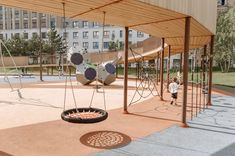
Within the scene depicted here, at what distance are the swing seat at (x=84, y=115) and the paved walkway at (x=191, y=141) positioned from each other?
107 centimetres

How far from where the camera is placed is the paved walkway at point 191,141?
25.8 ft

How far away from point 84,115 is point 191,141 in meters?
3.73

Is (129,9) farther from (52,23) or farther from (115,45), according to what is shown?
(52,23)

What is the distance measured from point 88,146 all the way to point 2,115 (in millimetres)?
6080

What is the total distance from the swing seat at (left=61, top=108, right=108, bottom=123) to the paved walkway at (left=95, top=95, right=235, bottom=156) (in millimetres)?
1073

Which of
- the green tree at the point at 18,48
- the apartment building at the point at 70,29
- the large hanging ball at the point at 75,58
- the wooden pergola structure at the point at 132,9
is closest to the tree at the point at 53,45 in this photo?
the green tree at the point at 18,48

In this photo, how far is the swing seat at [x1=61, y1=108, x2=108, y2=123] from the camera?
7156 mm

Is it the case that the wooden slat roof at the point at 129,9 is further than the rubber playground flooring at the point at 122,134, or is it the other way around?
the wooden slat roof at the point at 129,9

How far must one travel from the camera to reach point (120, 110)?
14.1 meters

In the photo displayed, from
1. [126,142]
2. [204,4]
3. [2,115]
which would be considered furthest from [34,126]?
[204,4]

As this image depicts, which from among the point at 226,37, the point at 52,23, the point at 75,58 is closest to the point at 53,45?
the point at 52,23

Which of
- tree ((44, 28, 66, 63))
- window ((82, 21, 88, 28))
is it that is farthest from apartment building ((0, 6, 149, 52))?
tree ((44, 28, 66, 63))

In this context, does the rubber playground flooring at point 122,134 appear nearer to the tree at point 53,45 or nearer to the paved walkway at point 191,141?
the paved walkway at point 191,141

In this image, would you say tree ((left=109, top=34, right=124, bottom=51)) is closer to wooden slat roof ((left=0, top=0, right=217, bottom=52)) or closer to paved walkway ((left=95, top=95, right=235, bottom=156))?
wooden slat roof ((left=0, top=0, right=217, bottom=52))
